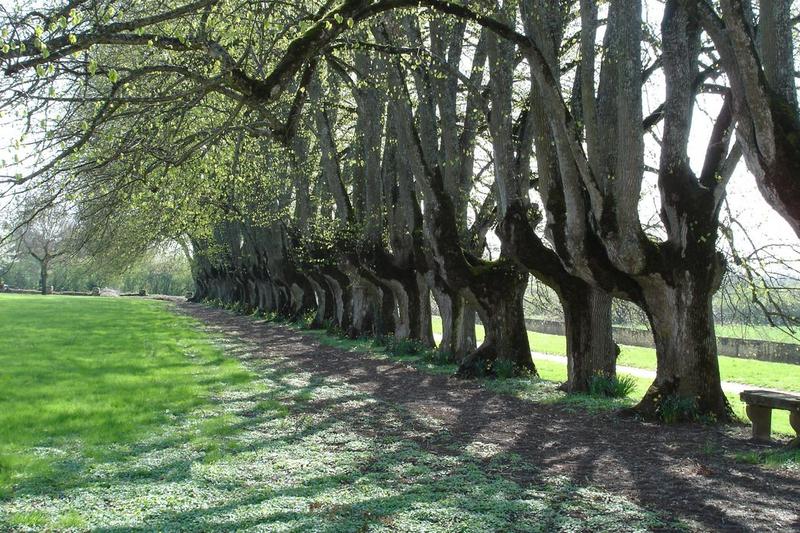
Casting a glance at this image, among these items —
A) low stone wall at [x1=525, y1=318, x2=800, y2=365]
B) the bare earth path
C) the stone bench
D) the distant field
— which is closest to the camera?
the bare earth path

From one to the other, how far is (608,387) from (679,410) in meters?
2.36

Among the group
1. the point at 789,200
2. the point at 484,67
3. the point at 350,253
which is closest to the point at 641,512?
the point at 789,200

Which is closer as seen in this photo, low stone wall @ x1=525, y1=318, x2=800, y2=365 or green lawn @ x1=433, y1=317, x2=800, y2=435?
green lawn @ x1=433, y1=317, x2=800, y2=435

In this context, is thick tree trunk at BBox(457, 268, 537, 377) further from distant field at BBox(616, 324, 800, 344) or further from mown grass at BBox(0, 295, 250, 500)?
mown grass at BBox(0, 295, 250, 500)

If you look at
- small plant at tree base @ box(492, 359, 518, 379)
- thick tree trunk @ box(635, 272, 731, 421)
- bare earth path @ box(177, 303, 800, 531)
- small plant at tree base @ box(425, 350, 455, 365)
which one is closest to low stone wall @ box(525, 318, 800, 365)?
small plant at tree base @ box(425, 350, 455, 365)

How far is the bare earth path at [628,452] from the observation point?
5801 millimetres

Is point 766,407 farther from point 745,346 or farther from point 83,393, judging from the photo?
point 745,346

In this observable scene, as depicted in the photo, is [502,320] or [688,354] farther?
[502,320]

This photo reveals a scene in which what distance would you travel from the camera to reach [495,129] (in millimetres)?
12680

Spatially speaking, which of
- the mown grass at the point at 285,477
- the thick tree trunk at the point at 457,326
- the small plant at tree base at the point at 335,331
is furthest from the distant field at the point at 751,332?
the small plant at tree base at the point at 335,331

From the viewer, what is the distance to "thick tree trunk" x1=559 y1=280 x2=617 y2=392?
1227 cm

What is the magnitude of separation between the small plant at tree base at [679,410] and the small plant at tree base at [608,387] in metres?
2.14

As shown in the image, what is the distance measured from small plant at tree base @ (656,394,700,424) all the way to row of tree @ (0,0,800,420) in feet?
0.44

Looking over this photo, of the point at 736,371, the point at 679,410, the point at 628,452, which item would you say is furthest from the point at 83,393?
the point at 736,371
